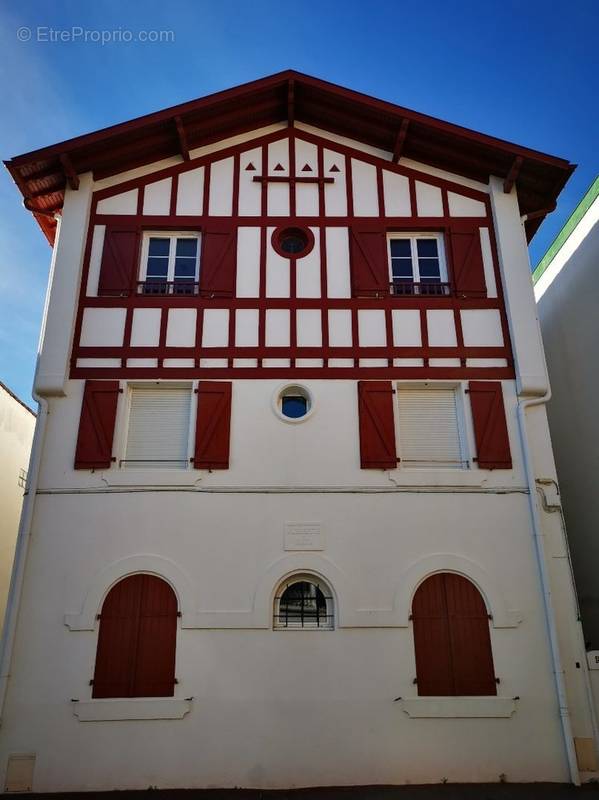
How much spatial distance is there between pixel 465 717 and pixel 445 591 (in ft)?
5.65

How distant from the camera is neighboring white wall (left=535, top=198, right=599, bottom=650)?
1188cm

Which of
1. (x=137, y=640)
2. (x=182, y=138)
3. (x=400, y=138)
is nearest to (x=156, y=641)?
(x=137, y=640)

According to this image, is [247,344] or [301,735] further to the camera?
[247,344]

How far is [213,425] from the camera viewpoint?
34.1 feet

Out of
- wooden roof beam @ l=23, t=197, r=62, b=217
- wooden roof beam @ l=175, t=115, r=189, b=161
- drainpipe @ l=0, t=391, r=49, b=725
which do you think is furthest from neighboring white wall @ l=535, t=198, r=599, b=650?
wooden roof beam @ l=23, t=197, r=62, b=217

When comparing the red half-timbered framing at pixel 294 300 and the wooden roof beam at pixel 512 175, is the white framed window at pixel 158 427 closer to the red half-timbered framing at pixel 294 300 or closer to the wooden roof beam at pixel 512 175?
the red half-timbered framing at pixel 294 300

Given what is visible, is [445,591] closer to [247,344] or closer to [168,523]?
[168,523]

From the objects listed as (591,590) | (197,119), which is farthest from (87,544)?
(591,590)

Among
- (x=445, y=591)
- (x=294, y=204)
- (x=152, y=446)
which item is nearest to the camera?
(x=445, y=591)

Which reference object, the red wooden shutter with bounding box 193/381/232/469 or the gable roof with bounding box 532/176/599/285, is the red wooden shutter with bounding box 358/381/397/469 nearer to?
the red wooden shutter with bounding box 193/381/232/469

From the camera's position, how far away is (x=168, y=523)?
9.86m

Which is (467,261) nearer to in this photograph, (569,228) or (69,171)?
(569,228)

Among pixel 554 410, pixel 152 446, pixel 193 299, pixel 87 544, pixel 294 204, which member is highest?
pixel 294 204

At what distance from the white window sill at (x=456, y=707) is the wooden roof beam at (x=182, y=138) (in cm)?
1027
